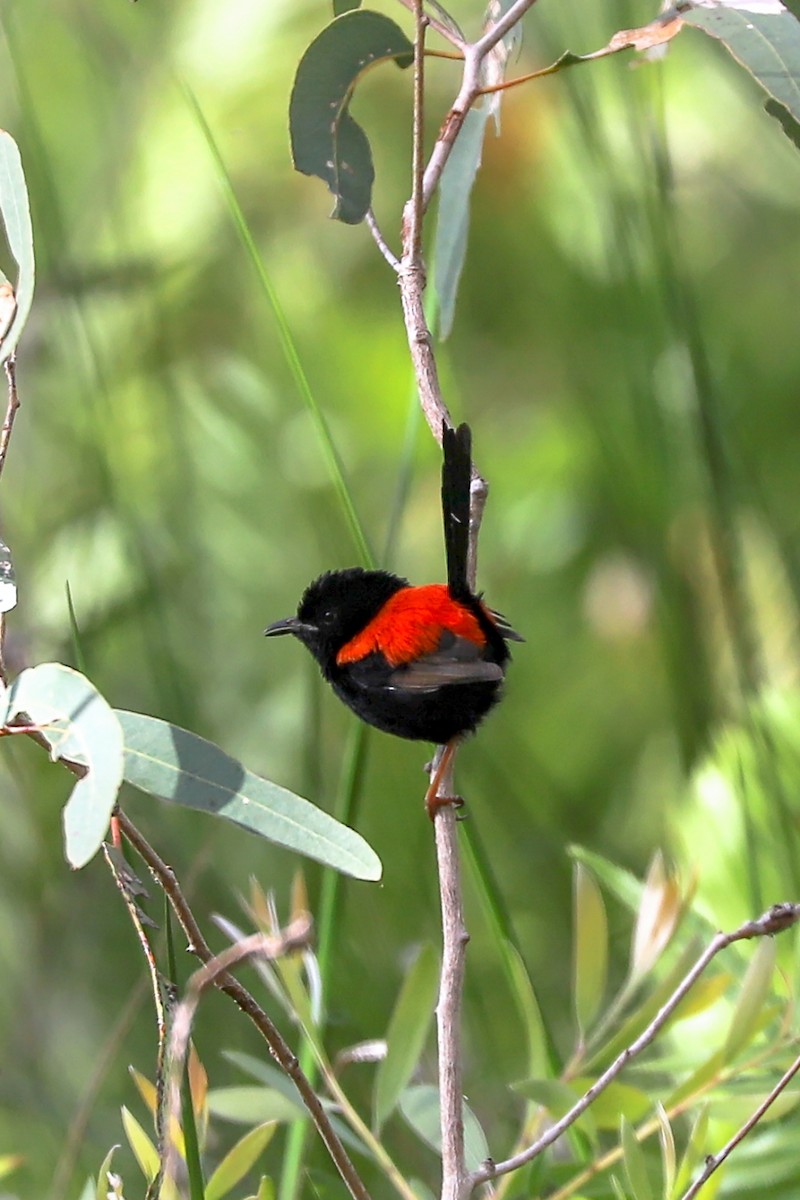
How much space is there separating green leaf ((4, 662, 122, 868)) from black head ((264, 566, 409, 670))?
52.5 inches

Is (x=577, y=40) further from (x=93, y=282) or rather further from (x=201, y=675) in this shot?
(x=201, y=675)

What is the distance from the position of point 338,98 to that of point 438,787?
94cm

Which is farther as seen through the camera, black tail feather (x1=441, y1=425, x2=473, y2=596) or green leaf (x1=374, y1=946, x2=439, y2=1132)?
black tail feather (x1=441, y1=425, x2=473, y2=596)

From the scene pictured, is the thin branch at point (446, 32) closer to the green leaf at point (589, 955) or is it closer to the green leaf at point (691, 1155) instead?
the green leaf at point (589, 955)

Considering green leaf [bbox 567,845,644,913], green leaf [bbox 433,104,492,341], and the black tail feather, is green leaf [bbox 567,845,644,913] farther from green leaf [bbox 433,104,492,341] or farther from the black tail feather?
green leaf [bbox 433,104,492,341]

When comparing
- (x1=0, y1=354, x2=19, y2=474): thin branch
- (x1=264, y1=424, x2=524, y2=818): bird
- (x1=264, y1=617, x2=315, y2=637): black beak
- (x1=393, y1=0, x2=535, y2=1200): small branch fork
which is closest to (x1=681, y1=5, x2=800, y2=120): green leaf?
(x1=393, y1=0, x2=535, y2=1200): small branch fork

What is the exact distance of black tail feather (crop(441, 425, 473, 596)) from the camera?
1.65 m

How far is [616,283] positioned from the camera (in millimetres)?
2354

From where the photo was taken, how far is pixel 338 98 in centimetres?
151

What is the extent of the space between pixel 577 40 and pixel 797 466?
1232 mm

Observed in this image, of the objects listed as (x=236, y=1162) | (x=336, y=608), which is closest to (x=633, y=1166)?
(x=236, y=1162)

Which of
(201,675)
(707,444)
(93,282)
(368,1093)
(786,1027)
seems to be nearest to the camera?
(786,1027)

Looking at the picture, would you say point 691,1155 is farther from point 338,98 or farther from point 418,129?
point 338,98

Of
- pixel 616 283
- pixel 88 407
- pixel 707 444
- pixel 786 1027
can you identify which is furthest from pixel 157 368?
pixel 786 1027
